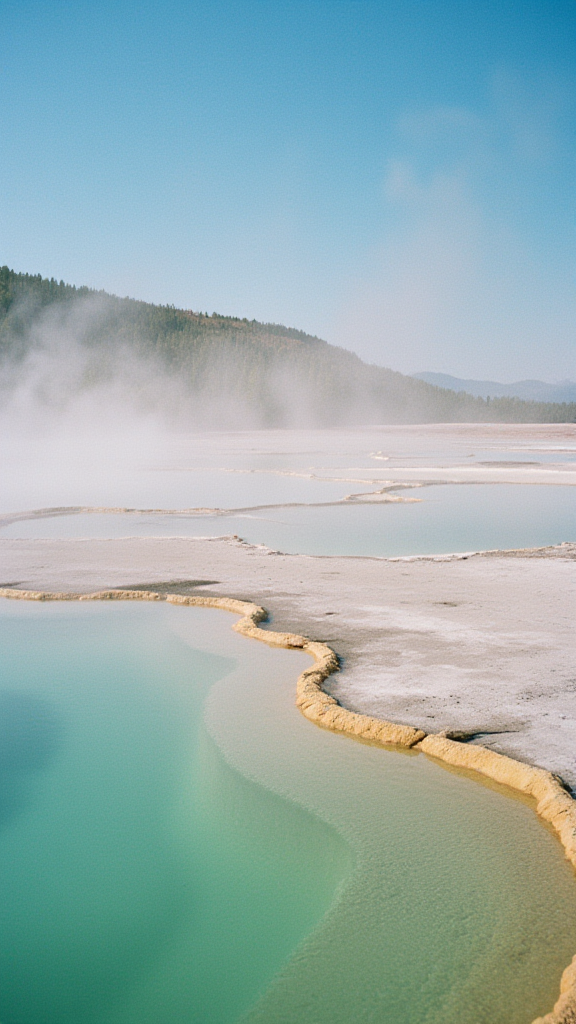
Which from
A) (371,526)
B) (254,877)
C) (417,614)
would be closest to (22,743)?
(254,877)

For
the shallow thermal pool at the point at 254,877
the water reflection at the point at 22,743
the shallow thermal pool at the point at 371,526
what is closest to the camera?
the shallow thermal pool at the point at 254,877

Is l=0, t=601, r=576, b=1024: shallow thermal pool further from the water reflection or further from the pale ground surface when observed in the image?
the pale ground surface

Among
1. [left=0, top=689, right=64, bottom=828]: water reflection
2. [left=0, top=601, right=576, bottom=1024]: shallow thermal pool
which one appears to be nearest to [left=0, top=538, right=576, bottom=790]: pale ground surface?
[left=0, top=601, right=576, bottom=1024]: shallow thermal pool

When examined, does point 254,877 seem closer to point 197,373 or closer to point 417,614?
point 417,614

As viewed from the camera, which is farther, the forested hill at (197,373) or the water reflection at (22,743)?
the forested hill at (197,373)

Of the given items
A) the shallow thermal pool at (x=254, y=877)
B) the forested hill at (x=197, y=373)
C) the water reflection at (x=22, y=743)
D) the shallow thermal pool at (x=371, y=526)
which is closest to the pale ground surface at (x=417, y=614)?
the shallow thermal pool at (x=254, y=877)

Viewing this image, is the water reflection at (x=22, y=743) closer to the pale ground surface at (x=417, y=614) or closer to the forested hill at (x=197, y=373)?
the pale ground surface at (x=417, y=614)
